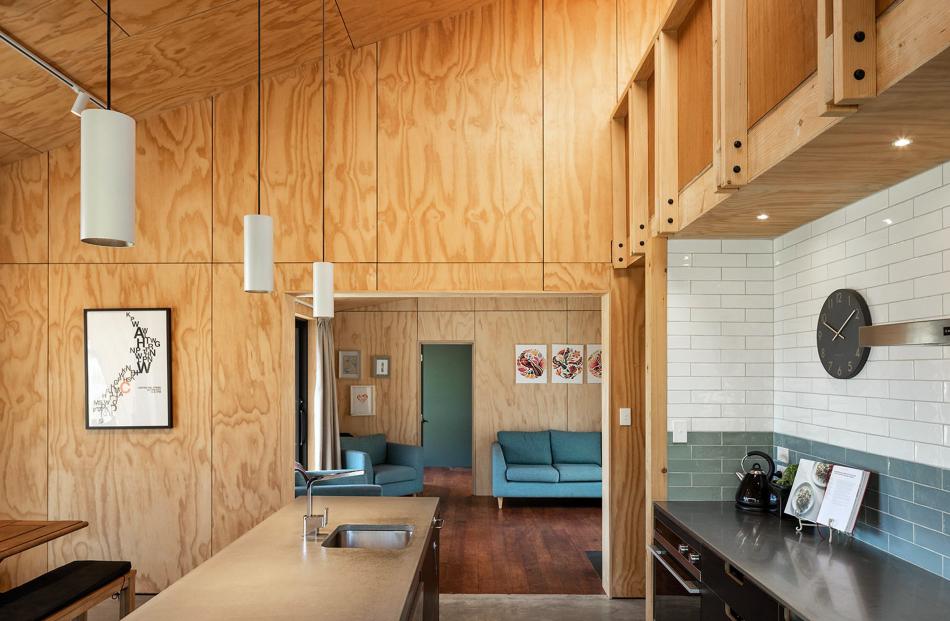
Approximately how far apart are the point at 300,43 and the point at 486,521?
4.79m

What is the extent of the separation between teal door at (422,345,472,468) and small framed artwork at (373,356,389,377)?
2.62 meters

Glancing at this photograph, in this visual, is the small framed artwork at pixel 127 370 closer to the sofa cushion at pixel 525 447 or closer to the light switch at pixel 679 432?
the light switch at pixel 679 432

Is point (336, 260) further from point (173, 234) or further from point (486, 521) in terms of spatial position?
point (486, 521)

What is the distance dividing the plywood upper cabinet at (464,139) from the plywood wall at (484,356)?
3753mm

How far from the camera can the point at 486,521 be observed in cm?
718

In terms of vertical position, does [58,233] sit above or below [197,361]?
above

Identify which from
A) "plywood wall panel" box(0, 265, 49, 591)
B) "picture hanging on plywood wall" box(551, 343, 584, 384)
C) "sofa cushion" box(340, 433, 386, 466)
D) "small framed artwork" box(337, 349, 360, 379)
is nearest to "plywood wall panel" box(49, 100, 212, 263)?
"plywood wall panel" box(0, 265, 49, 591)

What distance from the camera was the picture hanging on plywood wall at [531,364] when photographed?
27.8 feet

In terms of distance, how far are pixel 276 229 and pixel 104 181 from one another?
3206mm

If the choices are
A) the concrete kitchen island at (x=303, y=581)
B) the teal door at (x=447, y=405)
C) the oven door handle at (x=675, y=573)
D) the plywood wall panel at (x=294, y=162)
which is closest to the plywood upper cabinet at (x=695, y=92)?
the oven door handle at (x=675, y=573)

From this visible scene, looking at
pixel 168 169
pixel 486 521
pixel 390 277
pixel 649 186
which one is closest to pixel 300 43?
pixel 168 169

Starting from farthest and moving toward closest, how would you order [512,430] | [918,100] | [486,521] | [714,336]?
[512,430]
[486,521]
[714,336]
[918,100]

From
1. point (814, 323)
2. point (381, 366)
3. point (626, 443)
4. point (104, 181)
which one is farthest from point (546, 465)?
point (104, 181)

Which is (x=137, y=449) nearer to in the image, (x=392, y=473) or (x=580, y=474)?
(x=392, y=473)
